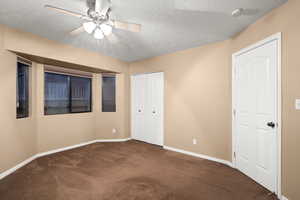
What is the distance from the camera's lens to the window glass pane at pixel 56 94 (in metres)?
3.54

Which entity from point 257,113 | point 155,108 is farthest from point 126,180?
point 257,113

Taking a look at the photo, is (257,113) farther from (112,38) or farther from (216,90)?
(112,38)

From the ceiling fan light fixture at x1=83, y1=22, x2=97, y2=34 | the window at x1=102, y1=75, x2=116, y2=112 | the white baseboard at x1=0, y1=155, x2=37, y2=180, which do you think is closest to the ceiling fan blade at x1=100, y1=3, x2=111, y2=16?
the ceiling fan light fixture at x1=83, y1=22, x2=97, y2=34

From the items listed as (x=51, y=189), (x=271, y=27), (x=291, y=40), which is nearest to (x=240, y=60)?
(x=271, y=27)

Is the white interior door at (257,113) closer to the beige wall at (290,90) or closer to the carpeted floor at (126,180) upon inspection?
the beige wall at (290,90)

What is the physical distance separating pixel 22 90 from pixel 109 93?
2075mm

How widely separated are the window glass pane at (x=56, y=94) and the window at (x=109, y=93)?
3.22 ft

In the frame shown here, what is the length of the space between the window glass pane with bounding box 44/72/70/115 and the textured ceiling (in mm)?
1093

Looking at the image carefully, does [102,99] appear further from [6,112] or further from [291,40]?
[291,40]

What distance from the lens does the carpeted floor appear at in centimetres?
194

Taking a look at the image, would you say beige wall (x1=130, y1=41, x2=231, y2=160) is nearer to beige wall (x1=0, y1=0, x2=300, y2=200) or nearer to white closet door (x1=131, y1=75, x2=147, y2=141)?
beige wall (x1=0, y1=0, x2=300, y2=200)

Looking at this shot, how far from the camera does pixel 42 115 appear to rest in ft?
11.0

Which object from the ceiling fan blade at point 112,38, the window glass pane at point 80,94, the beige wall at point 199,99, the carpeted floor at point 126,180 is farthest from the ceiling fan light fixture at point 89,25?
the window glass pane at point 80,94

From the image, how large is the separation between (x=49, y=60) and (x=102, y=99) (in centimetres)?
175
